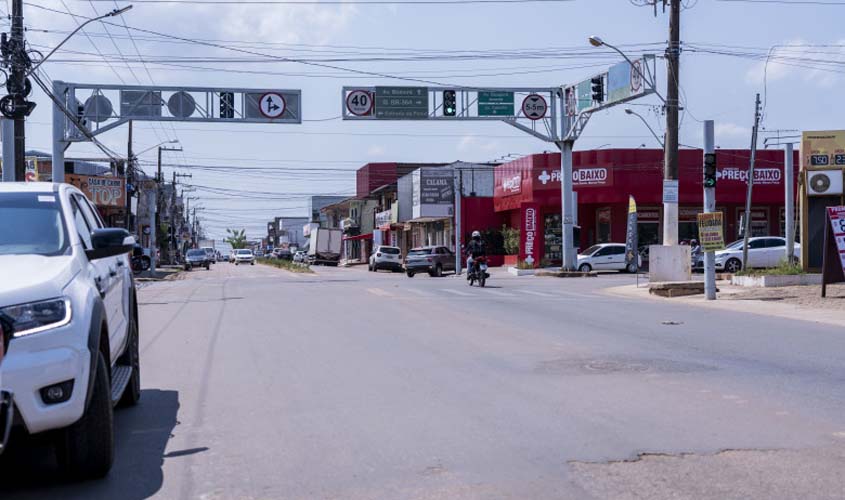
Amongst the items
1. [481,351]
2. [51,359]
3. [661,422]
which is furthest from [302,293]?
[51,359]

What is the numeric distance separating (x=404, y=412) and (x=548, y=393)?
1.64 m

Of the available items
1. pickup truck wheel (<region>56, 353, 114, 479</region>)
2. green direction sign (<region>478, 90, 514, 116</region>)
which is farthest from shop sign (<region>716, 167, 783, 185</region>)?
pickup truck wheel (<region>56, 353, 114, 479</region>)

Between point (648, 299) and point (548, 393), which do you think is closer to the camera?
point (548, 393)

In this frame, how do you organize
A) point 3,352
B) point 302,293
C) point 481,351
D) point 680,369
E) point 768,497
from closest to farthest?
point 3,352
point 768,497
point 680,369
point 481,351
point 302,293

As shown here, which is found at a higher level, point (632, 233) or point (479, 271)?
point (632, 233)

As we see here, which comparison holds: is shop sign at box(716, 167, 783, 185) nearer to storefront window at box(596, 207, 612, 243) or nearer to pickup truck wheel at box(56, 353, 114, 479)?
storefront window at box(596, 207, 612, 243)

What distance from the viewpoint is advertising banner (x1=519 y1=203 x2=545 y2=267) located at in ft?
172

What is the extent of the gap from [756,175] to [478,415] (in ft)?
153

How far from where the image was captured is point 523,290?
27656 millimetres

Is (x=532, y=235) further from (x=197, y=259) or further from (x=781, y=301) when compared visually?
(x=781, y=301)

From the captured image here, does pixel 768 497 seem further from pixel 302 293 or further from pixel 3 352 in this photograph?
pixel 302 293

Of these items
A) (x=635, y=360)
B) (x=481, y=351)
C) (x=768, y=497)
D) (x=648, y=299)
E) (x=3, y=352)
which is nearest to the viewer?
(x=3, y=352)

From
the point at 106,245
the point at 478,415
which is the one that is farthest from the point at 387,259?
the point at 106,245

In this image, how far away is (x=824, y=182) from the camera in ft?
85.1
